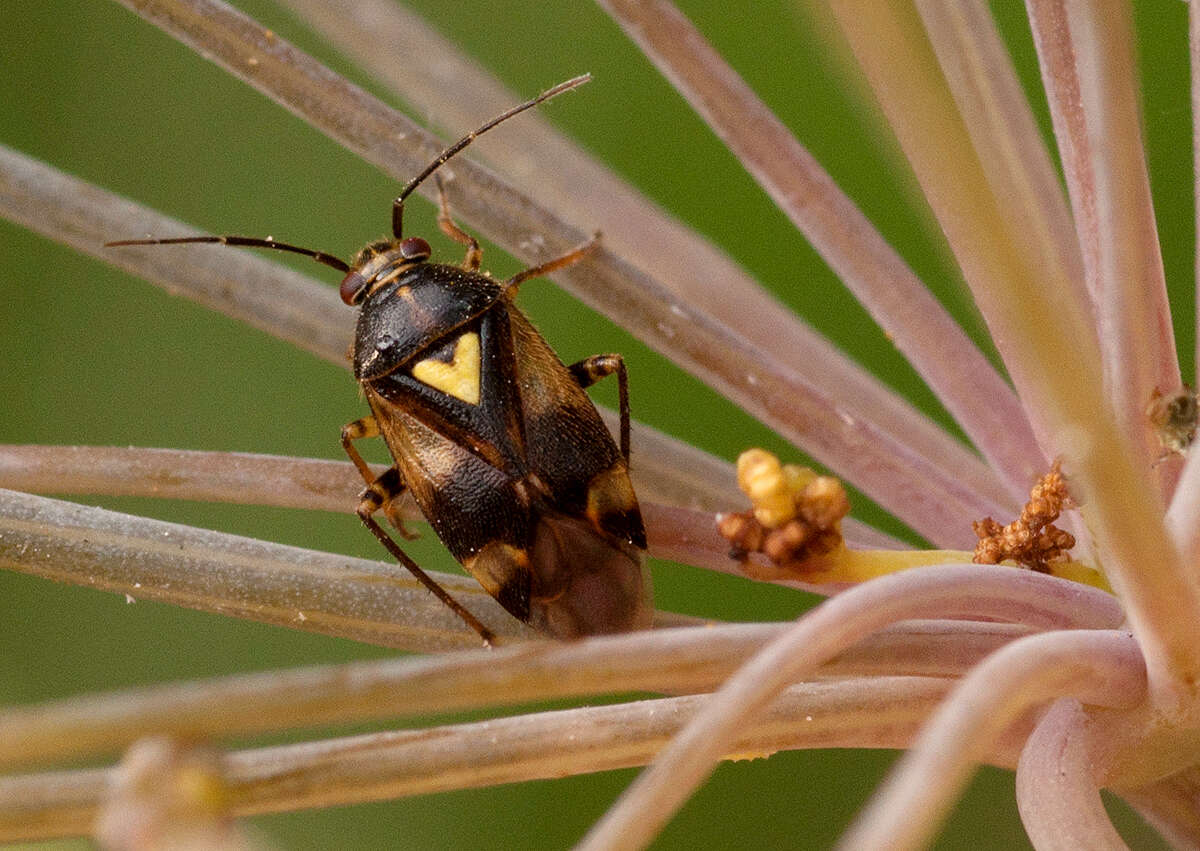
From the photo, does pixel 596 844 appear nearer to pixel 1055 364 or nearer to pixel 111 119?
pixel 1055 364

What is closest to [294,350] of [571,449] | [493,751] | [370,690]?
[571,449]

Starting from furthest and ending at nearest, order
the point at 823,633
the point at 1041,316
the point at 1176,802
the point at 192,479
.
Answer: the point at 192,479, the point at 1176,802, the point at 823,633, the point at 1041,316

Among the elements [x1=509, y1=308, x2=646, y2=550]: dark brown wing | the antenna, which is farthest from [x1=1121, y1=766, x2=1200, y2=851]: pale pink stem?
the antenna

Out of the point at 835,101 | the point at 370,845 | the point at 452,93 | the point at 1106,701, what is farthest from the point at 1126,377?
the point at 370,845

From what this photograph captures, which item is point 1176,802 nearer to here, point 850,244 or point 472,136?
point 850,244

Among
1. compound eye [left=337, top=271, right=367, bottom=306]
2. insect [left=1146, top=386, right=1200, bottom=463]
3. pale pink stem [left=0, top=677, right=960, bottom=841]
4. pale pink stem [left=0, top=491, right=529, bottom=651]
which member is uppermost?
compound eye [left=337, top=271, right=367, bottom=306]

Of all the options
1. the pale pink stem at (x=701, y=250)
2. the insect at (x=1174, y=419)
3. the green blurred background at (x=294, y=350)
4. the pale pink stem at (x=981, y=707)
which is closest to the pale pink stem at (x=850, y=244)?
the pale pink stem at (x=701, y=250)

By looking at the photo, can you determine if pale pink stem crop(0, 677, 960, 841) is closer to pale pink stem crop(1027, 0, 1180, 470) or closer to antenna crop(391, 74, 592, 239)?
pale pink stem crop(1027, 0, 1180, 470)
